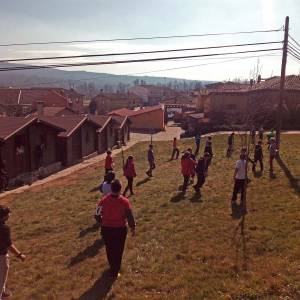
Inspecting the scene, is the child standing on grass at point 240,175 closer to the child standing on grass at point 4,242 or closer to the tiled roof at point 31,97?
the child standing on grass at point 4,242

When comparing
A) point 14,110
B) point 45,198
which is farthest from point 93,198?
point 14,110

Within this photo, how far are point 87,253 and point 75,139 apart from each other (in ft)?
77.0

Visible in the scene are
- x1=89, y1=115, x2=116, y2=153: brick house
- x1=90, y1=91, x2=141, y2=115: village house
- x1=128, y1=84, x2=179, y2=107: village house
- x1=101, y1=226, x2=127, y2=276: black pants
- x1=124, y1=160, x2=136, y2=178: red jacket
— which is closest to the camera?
x1=101, y1=226, x2=127, y2=276: black pants

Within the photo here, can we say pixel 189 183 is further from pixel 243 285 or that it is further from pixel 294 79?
pixel 294 79

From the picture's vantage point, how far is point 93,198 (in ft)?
53.8

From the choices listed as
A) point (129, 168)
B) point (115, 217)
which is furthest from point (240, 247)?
point (129, 168)

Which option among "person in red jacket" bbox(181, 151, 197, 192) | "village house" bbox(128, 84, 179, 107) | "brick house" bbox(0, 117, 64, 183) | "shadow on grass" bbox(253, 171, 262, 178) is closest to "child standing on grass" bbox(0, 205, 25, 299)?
"person in red jacket" bbox(181, 151, 197, 192)

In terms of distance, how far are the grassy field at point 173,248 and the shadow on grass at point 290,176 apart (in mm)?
38

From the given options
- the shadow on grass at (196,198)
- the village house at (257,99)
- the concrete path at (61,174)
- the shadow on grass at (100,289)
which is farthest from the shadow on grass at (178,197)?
the village house at (257,99)

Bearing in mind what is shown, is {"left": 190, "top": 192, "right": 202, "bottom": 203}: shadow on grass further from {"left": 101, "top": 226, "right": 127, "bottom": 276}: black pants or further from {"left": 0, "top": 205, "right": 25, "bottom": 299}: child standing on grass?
{"left": 0, "top": 205, "right": 25, "bottom": 299}: child standing on grass

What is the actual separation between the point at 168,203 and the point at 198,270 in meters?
6.01

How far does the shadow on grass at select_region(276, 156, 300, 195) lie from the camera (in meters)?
15.1

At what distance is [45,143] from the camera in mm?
27766

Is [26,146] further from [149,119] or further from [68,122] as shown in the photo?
[149,119]
